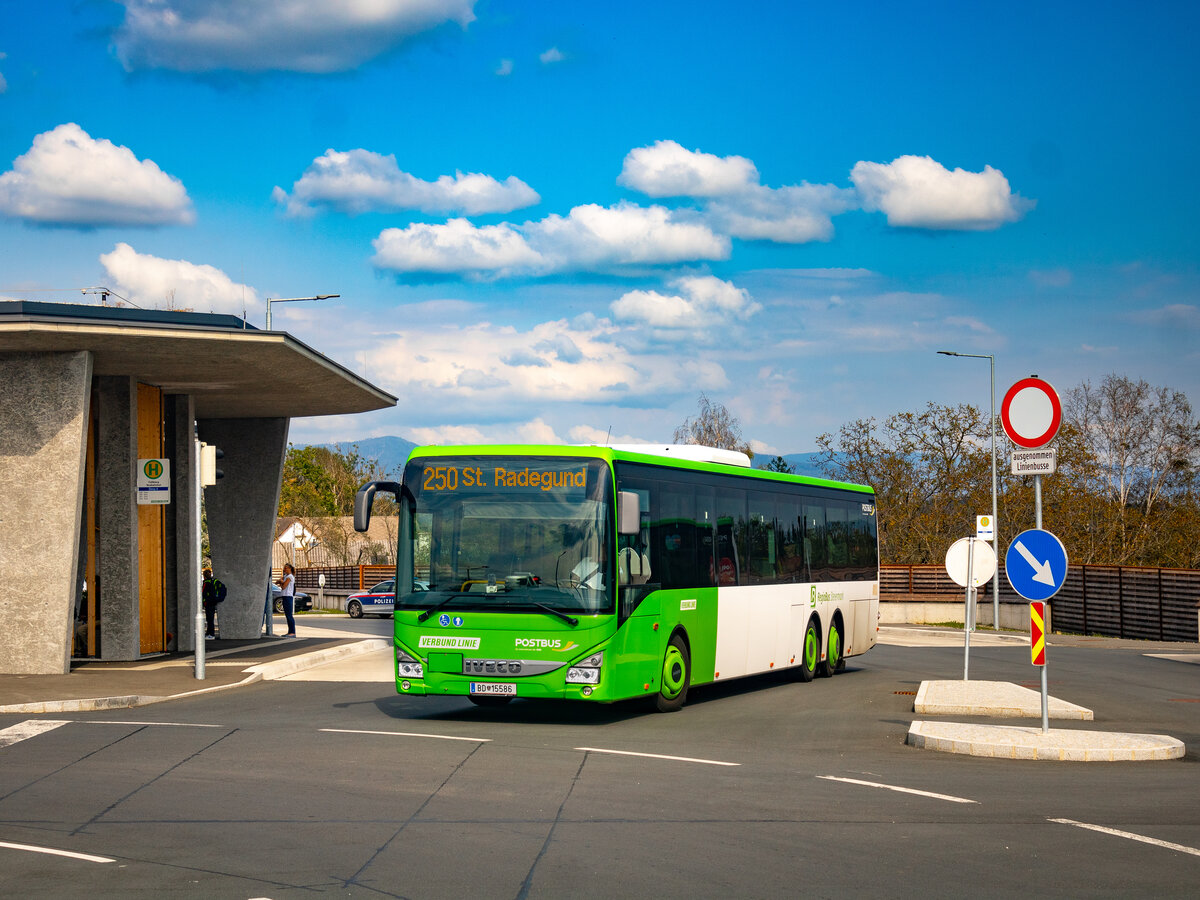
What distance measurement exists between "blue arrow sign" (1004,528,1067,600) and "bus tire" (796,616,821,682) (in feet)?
25.9

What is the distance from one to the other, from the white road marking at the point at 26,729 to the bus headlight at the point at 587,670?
5.53 m

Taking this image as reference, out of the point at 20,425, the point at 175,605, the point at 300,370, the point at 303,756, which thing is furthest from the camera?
the point at 175,605

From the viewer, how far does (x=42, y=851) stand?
7.68m

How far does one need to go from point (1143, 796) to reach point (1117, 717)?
6002 mm

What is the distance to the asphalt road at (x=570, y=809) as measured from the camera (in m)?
6.98

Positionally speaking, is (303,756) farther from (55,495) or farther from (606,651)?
(55,495)

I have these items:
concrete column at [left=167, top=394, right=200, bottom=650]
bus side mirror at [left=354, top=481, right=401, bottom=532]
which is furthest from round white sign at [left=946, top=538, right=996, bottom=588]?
concrete column at [left=167, top=394, right=200, bottom=650]

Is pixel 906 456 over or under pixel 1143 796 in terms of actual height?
over

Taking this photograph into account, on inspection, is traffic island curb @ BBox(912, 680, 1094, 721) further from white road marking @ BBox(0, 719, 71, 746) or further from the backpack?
the backpack

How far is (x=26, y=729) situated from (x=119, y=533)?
8772mm

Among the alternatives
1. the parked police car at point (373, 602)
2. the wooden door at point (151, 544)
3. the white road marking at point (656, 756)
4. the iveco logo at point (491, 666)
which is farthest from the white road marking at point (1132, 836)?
the parked police car at point (373, 602)

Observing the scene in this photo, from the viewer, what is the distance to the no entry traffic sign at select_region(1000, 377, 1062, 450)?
574 inches

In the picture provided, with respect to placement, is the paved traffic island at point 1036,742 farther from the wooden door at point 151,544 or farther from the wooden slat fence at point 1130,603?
the wooden slat fence at point 1130,603

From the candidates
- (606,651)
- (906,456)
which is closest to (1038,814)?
(606,651)
